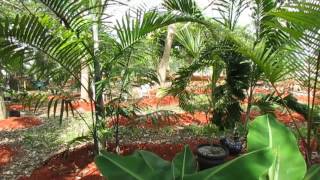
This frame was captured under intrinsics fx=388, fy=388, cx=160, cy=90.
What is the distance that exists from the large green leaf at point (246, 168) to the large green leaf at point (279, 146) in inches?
6.5

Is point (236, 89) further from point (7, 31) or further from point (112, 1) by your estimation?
point (7, 31)

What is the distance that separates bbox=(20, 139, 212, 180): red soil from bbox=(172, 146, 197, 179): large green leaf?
3043 mm

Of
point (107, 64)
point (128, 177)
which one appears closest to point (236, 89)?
point (107, 64)

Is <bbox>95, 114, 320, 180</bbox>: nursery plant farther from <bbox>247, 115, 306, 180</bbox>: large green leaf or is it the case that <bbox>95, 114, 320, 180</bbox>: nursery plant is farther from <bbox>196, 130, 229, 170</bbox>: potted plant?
<bbox>196, 130, 229, 170</bbox>: potted plant

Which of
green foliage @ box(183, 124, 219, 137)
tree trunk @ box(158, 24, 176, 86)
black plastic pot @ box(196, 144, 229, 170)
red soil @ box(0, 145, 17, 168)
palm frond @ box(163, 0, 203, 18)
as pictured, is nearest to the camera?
palm frond @ box(163, 0, 203, 18)

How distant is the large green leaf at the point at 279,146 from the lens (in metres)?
2.05

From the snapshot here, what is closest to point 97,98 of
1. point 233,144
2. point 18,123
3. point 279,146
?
point 233,144

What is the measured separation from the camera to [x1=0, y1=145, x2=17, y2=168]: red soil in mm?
7523

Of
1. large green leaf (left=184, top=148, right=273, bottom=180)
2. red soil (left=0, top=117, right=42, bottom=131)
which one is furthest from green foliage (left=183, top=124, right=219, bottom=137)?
large green leaf (left=184, top=148, right=273, bottom=180)

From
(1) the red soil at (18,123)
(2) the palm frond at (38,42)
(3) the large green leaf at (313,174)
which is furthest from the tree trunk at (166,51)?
(3) the large green leaf at (313,174)

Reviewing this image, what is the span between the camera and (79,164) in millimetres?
6203

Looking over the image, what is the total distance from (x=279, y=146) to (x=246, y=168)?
1.30 feet

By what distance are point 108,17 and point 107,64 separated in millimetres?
617

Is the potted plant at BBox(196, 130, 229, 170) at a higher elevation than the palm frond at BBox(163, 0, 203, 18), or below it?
below
